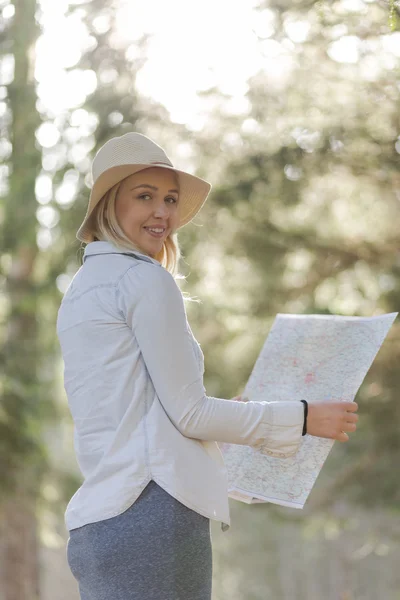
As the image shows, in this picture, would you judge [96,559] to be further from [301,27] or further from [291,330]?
[301,27]

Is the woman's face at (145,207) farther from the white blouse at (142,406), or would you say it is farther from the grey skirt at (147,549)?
the grey skirt at (147,549)

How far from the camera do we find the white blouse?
1708mm

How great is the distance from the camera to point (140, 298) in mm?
1712

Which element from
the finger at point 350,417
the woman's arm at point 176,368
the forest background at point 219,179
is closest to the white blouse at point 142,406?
the woman's arm at point 176,368

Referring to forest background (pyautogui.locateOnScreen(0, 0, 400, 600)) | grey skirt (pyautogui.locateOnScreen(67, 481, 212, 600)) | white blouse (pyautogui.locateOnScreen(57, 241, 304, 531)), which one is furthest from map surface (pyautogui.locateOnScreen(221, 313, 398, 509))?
forest background (pyautogui.locateOnScreen(0, 0, 400, 600))

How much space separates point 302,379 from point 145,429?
532mm

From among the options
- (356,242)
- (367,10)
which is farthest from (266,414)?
(356,242)

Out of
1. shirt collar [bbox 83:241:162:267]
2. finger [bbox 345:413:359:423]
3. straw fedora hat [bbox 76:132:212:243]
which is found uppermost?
straw fedora hat [bbox 76:132:212:243]

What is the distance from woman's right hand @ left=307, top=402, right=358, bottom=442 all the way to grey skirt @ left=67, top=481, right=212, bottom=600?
308 mm

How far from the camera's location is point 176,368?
172 cm

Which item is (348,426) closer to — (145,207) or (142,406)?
(142,406)

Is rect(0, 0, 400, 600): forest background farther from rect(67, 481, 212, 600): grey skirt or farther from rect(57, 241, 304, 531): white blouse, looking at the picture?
rect(67, 481, 212, 600): grey skirt

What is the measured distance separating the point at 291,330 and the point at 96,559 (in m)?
0.78

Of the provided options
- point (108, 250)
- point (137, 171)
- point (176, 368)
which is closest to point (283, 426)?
point (176, 368)
